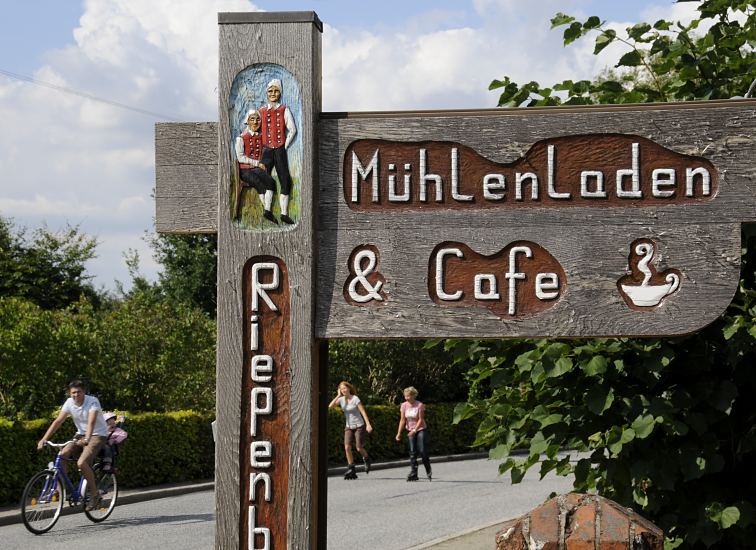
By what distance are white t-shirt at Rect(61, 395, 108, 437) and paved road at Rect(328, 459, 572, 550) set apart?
9.78 feet

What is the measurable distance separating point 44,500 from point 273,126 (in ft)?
34.0

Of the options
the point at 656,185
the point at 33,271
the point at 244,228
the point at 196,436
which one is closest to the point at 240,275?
the point at 244,228

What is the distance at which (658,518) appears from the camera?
210 inches

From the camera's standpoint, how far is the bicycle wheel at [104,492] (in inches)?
559

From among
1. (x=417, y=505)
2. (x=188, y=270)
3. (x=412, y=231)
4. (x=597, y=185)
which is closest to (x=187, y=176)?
(x=412, y=231)

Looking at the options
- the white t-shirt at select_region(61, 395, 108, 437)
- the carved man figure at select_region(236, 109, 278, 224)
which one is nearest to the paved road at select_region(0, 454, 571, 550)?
the white t-shirt at select_region(61, 395, 108, 437)

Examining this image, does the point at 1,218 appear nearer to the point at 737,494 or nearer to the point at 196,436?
the point at 196,436

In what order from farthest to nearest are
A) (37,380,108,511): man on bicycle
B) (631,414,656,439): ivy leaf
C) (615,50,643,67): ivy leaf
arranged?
(37,380,108,511): man on bicycle < (615,50,643,67): ivy leaf < (631,414,656,439): ivy leaf

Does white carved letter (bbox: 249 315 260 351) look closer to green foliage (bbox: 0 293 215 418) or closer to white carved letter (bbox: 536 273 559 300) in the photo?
white carved letter (bbox: 536 273 559 300)

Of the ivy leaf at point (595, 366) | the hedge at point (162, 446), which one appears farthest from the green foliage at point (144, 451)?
the ivy leaf at point (595, 366)

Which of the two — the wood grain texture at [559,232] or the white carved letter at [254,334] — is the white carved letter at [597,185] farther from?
the white carved letter at [254,334]

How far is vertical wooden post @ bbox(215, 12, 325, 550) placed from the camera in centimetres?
390

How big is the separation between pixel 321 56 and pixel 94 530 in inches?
414

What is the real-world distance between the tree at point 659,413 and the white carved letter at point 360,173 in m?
1.48
